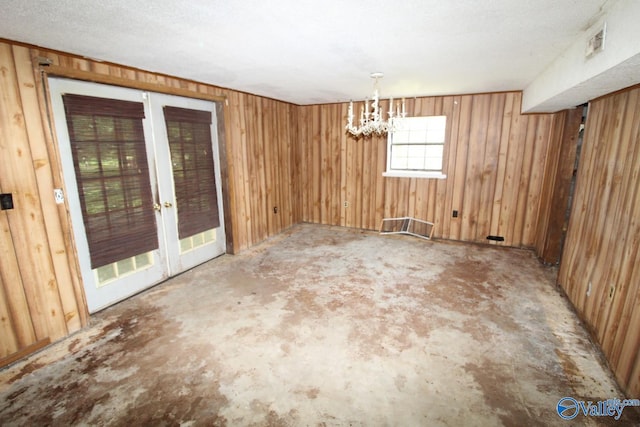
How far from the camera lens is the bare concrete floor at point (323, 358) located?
183cm

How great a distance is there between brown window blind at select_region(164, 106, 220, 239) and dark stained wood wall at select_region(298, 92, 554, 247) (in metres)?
2.39

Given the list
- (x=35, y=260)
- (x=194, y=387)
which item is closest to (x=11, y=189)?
(x=35, y=260)

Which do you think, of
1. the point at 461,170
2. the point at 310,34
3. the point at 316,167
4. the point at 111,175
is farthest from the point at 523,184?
the point at 111,175

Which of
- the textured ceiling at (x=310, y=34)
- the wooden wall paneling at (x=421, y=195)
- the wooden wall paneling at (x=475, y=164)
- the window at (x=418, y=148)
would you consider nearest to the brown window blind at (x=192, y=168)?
the textured ceiling at (x=310, y=34)

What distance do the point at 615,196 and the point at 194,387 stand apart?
3.61 meters

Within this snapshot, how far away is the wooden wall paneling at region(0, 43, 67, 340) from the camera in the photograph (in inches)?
84.5

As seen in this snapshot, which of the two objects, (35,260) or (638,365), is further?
(35,260)

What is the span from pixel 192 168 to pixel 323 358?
291cm

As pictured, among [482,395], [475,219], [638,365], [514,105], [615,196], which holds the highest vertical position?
[514,105]

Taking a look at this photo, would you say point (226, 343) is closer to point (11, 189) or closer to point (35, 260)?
point (35, 260)

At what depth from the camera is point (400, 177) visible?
5344 millimetres

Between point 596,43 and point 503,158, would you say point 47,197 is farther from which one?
point 503,158

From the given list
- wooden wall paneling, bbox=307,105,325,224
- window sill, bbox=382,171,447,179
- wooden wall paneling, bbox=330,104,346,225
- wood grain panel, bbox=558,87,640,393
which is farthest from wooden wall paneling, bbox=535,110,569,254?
wooden wall paneling, bbox=307,105,325,224

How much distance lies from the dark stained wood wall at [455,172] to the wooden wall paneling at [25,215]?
14.2ft
